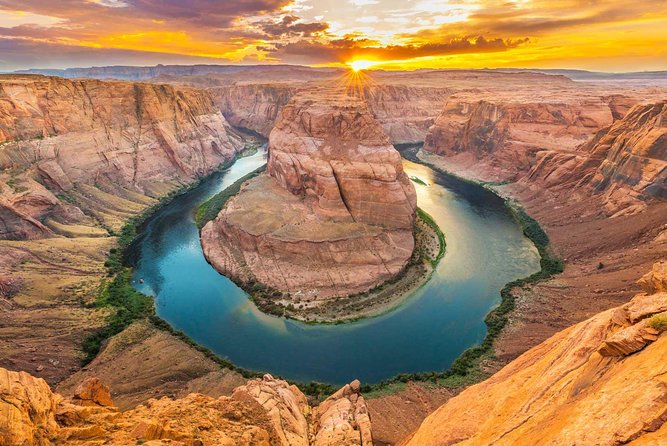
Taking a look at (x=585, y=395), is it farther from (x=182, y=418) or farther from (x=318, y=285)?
(x=318, y=285)

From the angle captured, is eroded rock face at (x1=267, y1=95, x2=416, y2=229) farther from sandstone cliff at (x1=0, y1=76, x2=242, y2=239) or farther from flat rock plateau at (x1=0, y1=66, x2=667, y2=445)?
sandstone cliff at (x1=0, y1=76, x2=242, y2=239)

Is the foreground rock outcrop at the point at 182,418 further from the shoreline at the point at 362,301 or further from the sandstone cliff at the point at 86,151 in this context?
the sandstone cliff at the point at 86,151

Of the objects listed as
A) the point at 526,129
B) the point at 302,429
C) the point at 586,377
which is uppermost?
the point at 526,129

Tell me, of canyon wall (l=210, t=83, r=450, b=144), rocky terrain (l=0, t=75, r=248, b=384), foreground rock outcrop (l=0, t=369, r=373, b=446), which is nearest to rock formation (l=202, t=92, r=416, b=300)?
rocky terrain (l=0, t=75, r=248, b=384)

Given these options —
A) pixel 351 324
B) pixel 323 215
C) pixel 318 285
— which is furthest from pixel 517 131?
pixel 351 324

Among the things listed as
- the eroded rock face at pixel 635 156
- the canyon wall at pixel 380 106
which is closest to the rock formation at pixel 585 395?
the eroded rock face at pixel 635 156

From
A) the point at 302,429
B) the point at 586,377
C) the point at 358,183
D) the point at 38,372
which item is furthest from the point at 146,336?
the point at 586,377

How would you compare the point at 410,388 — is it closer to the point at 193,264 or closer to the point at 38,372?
the point at 38,372

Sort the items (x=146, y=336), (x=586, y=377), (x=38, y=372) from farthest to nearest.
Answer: (x=146, y=336) → (x=38, y=372) → (x=586, y=377)
